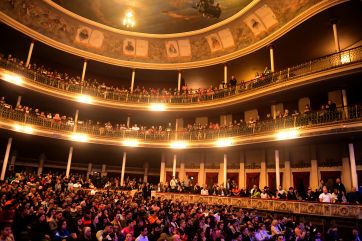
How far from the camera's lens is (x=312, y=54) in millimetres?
19766

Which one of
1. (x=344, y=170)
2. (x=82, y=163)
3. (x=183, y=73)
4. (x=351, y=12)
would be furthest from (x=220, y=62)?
(x=82, y=163)

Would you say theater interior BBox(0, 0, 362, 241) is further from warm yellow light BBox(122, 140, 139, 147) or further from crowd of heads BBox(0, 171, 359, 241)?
crowd of heads BBox(0, 171, 359, 241)

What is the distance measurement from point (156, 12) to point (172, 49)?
4262mm

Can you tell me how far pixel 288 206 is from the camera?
14.4 meters

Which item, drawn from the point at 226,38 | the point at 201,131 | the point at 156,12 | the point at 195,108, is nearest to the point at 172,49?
the point at 156,12

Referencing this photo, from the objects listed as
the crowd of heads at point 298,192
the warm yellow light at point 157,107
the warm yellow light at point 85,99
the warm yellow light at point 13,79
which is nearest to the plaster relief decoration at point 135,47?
the warm yellow light at point 157,107

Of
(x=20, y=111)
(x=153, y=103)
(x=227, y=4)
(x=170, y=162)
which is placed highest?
(x=227, y=4)

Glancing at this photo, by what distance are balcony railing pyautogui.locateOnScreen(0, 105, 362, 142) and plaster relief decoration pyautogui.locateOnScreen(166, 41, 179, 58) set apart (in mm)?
7342

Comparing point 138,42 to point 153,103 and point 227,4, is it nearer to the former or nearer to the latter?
point 153,103

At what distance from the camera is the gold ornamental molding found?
774 inches

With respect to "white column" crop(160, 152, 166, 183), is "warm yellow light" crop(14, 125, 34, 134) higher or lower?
higher

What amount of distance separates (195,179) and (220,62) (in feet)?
32.1

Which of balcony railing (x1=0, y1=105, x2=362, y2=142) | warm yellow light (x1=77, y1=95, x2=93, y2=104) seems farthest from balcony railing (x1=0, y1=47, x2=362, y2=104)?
balcony railing (x1=0, y1=105, x2=362, y2=142)

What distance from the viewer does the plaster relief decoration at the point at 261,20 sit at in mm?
19031
